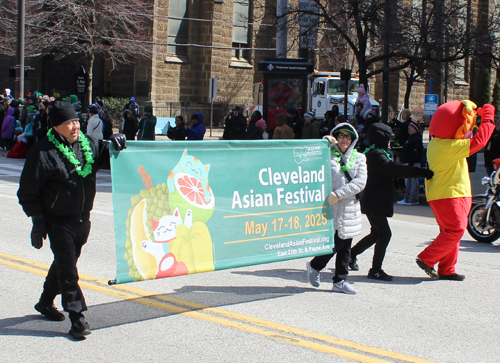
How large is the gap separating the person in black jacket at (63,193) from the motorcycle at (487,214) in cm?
612

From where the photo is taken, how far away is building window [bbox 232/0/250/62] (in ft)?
128

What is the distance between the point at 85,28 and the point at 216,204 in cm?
2645

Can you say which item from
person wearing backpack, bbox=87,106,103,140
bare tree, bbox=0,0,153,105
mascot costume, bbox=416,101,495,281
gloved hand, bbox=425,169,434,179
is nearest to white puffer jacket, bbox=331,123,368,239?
gloved hand, bbox=425,169,434,179

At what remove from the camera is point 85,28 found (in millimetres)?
29797

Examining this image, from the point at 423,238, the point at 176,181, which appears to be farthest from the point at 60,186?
the point at 423,238

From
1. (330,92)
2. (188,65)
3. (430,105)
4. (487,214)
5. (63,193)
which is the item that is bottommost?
(487,214)

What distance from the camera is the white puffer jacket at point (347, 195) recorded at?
241 inches

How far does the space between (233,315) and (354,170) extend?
1.84m

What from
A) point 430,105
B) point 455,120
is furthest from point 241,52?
point 455,120

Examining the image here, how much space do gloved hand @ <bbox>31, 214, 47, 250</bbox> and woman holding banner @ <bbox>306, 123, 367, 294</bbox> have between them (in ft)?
8.83

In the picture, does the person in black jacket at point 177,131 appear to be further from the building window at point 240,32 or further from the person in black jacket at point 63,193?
the building window at point 240,32

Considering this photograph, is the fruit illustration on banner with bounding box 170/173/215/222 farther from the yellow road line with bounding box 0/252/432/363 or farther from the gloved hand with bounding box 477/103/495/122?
the gloved hand with bounding box 477/103/495/122

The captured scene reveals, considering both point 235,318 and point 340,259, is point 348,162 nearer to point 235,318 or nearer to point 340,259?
point 340,259

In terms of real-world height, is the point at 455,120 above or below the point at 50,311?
above
